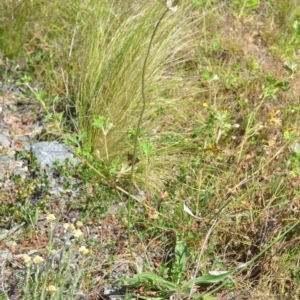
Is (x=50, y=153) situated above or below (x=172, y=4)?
below

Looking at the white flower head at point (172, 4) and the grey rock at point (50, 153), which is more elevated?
the white flower head at point (172, 4)

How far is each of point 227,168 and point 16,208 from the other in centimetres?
106

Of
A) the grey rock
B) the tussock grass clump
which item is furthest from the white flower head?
the grey rock

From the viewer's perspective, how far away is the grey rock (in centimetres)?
306

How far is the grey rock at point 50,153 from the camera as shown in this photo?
3.06 m

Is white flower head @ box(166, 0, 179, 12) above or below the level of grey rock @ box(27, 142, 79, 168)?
above

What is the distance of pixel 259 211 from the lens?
280 centimetres

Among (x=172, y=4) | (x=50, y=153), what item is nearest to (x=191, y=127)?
(x=50, y=153)

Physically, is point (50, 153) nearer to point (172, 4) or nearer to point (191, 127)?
point (191, 127)

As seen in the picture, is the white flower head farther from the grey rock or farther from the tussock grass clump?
the grey rock

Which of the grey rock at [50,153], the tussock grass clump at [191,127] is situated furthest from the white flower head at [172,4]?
the grey rock at [50,153]

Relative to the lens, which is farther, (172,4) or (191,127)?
(191,127)

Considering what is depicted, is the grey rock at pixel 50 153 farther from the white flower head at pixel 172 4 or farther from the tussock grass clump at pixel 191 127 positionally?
the white flower head at pixel 172 4

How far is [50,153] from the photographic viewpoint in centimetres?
311
